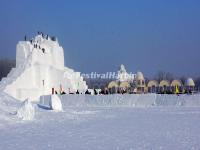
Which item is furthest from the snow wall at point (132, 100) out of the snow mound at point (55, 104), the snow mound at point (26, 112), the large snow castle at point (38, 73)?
the snow mound at point (26, 112)

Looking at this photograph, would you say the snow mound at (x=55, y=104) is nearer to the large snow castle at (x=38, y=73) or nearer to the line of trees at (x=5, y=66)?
the large snow castle at (x=38, y=73)

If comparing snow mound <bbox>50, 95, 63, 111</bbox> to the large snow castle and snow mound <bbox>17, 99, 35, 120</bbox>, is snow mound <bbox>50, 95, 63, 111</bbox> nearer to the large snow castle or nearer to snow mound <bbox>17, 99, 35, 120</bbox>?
snow mound <bbox>17, 99, 35, 120</bbox>

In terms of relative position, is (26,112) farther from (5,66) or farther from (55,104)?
(5,66)

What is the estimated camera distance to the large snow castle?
194ft

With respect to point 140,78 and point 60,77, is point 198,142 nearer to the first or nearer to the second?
point 140,78

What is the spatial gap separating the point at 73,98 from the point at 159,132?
31.9 meters

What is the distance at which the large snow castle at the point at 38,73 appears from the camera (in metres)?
59.0

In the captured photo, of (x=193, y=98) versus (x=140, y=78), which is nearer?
(x=193, y=98)

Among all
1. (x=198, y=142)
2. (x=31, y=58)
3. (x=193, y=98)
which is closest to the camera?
(x=198, y=142)

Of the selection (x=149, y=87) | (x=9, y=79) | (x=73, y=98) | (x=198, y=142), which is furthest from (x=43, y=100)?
(x=198, y=142)

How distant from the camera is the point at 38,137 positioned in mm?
14602

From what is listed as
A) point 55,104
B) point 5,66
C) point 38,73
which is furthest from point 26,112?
→ point 5,66

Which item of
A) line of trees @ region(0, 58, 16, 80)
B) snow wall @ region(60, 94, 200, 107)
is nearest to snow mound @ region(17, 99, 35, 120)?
snow wall @ region(60, 94, 200, 107)

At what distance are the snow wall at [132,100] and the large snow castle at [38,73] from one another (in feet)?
42.8
